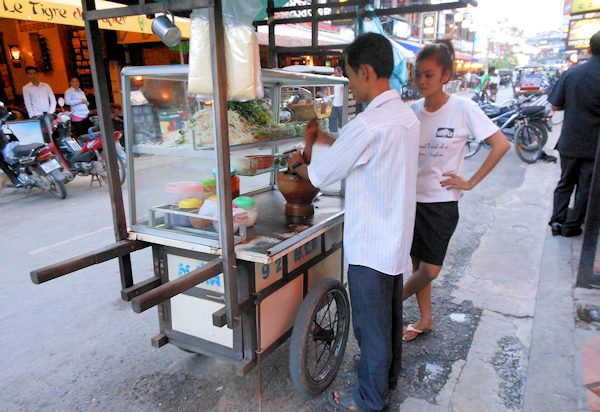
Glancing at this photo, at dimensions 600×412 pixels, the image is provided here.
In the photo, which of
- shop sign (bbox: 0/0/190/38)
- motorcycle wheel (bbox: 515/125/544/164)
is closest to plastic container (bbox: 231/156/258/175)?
shop sign (bbox: 0/0/190/38)

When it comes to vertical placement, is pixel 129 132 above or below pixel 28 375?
above

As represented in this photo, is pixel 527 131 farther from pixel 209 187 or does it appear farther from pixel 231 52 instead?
pixel 231 52

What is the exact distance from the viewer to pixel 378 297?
75.4 inches

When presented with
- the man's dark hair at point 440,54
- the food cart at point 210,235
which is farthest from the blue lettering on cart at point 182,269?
the man's dark hair at point 440,54

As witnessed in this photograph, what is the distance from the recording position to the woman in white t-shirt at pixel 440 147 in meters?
2.30

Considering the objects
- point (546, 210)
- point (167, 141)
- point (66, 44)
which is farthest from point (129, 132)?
point (66, 44)

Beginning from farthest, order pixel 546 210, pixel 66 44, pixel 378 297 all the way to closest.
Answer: pixel 66 44, pixel 546 210, pixel 378 297

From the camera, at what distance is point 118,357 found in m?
2.70

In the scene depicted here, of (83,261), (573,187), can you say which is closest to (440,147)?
(83,261)

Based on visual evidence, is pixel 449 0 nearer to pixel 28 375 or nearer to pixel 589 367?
pixel 589 367

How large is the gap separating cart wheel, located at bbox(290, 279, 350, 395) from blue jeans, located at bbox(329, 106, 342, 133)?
4.63 ft

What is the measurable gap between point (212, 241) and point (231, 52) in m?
0.83

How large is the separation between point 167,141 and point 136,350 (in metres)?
1.45

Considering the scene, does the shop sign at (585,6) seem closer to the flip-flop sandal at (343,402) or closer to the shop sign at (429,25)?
the shop sign at (429,25)
